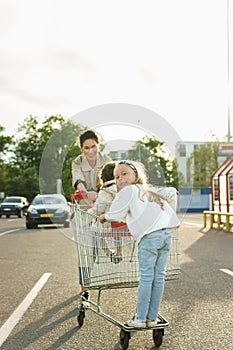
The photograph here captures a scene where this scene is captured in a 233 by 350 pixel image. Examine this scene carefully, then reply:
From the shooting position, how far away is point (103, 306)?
674 centimetres

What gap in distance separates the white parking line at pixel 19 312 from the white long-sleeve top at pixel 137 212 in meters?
1.54

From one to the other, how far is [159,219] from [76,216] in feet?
2.96

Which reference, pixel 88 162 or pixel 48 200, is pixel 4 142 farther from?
pixel 88 162

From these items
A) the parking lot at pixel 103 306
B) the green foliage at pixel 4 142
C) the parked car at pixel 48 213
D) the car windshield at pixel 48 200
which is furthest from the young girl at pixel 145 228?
the green foliage at pixel 4 142

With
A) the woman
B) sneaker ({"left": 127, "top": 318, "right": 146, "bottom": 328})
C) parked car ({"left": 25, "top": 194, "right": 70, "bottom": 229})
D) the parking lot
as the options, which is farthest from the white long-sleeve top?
parked car ({"left": 25, "top": 194, "right": 70, "bottom": 229})

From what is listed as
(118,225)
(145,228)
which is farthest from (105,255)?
(145,228)

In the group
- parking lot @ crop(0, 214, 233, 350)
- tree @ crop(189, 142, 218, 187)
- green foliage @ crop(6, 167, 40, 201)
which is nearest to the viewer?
parking lot @ crop(0, 214, 233, 350)

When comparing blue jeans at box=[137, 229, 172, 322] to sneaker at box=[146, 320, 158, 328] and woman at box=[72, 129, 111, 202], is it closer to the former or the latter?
sneaker at box=[146, 320, 158, 328]

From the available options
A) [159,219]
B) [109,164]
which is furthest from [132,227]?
[109,164]

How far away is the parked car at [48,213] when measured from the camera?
24.0m

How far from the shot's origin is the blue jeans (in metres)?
4.88

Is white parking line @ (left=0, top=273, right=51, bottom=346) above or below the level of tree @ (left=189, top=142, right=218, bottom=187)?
below

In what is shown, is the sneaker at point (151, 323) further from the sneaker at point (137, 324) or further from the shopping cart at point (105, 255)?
the shopping cart at point (105, 255)

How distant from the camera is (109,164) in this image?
5840 mm
